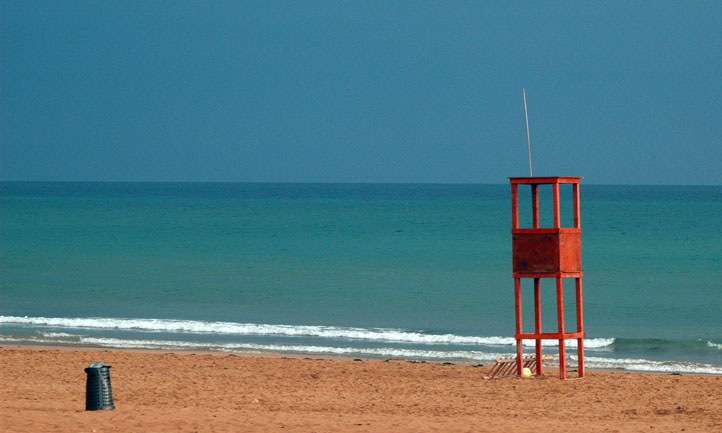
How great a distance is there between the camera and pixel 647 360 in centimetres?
1705

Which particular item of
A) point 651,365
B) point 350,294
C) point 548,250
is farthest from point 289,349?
point 350,294

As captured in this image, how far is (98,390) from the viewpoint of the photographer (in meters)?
10.7

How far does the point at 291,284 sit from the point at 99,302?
22.6 feet

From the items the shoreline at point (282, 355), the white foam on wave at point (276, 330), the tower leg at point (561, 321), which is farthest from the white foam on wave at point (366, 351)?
the tower leg at point (561, 321)

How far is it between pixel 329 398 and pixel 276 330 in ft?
28.1

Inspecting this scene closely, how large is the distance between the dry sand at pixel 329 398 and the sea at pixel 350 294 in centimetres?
249

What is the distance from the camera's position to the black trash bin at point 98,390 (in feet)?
34.9

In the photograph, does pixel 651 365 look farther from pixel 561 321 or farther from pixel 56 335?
pixel 56 335

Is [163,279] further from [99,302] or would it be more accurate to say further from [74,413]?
[74,413]

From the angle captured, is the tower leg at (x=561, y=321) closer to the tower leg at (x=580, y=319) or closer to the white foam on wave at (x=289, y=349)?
the tower leg at (x=580, y=319)

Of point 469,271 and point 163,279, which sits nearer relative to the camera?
point 163,279

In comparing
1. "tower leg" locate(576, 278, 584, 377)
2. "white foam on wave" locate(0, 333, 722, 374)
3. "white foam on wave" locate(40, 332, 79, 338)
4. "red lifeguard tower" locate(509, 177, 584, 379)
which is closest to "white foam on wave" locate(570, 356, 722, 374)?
"white foam on wave" locate(0, 333, 722, 374)

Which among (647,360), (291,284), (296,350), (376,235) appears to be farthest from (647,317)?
(376,235)

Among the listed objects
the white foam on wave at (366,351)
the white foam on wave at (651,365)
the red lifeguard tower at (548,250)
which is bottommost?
the white foam on wave at (651,365)
